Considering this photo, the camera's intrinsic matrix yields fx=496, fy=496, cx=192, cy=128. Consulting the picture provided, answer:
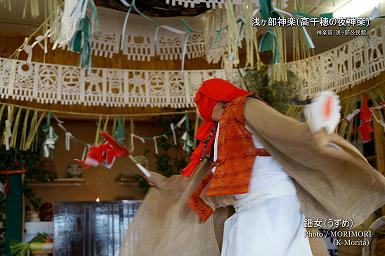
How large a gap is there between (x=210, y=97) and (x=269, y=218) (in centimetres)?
57

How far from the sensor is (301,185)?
1.80m

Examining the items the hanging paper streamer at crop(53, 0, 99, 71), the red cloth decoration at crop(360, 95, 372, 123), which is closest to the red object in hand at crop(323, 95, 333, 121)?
the hanging paper streamer at crop(53, 0, 99, 71)

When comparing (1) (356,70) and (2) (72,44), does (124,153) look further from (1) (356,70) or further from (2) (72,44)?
(1) (356,70)

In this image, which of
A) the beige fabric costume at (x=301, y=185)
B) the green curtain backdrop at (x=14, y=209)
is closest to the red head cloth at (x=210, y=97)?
the beige fabric costume at (x=301, y=185)

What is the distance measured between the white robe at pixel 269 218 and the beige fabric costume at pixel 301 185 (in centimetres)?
5

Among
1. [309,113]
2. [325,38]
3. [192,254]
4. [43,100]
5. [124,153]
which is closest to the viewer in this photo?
[309,113]

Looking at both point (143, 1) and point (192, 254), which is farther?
point (143, 1)

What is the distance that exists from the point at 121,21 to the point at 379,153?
2.61m

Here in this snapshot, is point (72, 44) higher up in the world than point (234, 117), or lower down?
higher up

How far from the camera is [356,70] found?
276 cm

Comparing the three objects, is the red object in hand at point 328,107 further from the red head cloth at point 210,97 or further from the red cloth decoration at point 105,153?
the red cloth decoration at point 105,153

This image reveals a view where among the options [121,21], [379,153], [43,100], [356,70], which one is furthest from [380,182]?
[379,153]

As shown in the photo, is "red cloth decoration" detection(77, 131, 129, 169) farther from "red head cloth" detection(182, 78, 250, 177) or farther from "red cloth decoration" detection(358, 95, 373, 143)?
"red cloth decoration" detection(358, 95, 373, 143)

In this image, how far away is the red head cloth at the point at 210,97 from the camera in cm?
203
